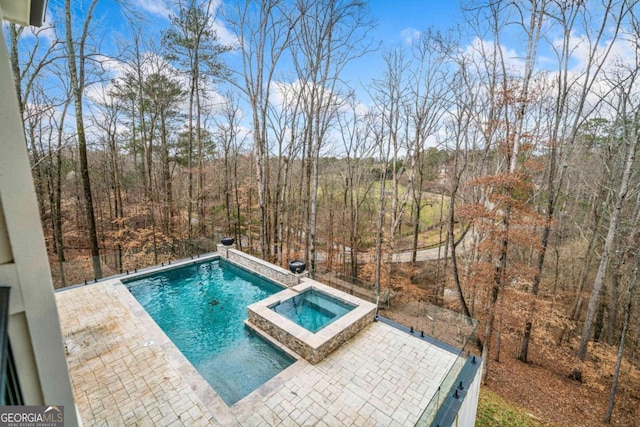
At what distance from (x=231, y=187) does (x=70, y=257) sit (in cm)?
863

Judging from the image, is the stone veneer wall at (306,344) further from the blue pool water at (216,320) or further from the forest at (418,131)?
the forest at (418,131)

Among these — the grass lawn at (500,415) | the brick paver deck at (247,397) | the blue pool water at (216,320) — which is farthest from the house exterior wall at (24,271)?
the grass lawn at (500,415)

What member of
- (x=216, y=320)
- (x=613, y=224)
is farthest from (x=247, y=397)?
(x=613, y=224)

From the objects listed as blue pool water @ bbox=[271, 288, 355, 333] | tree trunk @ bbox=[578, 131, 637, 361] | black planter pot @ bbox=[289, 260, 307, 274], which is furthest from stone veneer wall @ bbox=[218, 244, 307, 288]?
tree trunk @ bbox=[578, 131, 637, 361]

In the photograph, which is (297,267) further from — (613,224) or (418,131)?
(613,224)

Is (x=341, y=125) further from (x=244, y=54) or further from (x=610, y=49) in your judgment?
(x=610, y=49)

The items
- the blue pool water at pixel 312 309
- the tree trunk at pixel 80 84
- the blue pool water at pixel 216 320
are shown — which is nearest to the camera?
the blue pool water at pixel 216 320

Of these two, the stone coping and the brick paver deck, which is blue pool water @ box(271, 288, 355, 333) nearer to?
the stone coping

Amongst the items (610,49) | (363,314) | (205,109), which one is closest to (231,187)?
(205,109)

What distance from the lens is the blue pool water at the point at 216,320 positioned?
5332 millimetres

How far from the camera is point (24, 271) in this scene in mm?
1557

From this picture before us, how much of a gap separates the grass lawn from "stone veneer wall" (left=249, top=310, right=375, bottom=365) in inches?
163

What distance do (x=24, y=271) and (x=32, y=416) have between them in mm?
932

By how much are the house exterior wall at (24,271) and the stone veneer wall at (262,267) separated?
22.9ft
